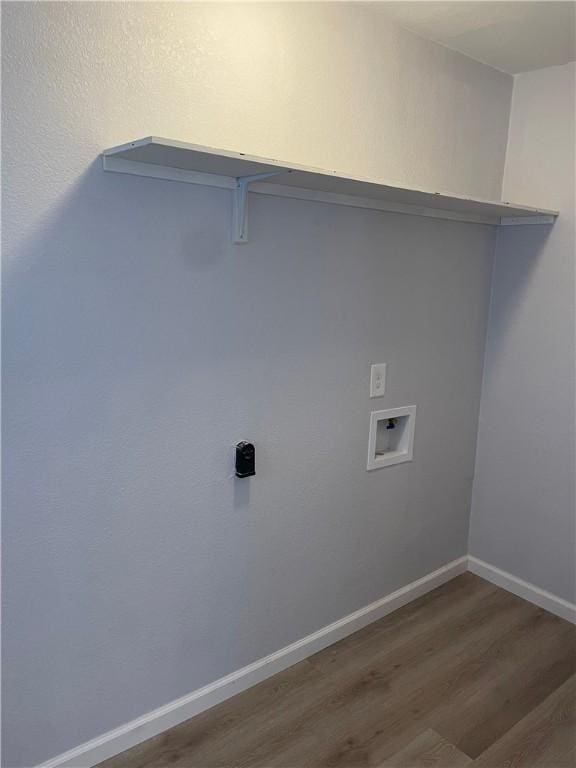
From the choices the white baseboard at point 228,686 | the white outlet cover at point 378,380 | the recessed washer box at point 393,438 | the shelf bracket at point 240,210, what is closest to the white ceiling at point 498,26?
the shelf bracket at point 240,210

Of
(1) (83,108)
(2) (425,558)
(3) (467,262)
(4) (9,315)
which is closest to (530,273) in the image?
(3) (467,262)

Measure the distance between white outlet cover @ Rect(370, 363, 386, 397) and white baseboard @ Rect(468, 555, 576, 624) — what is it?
119 cm

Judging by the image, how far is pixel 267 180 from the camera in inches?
74.1

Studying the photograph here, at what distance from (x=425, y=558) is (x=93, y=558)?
165 cm

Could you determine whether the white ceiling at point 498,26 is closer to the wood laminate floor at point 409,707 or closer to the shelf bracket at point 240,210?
the shelf bracket at point 240,210

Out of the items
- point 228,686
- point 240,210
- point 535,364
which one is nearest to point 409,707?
point 228,686

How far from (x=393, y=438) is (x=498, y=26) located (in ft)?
5.09

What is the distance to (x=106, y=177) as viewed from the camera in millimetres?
1596

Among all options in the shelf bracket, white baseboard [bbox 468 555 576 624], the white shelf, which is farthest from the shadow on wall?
the shelf bracket

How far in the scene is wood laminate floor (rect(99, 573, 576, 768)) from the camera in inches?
76.8

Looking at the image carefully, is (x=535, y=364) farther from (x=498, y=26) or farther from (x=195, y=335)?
(x=195, y=335)

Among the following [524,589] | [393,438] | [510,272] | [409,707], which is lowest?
[409,707]

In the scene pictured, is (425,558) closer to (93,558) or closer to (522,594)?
(522,594)

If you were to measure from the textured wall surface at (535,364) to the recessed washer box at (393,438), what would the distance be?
0.55 metres
